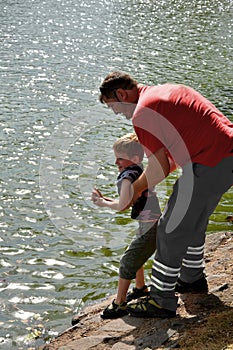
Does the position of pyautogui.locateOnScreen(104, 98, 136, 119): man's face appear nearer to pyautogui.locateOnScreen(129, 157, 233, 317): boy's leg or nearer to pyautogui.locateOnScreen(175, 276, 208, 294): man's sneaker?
pyautogui.locateOnScreen(129, 157, 233, 317): boy's leg

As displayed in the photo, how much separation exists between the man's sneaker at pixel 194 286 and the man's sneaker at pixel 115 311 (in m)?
0.64

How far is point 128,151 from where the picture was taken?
6.29 m

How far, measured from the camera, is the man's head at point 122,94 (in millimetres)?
5914

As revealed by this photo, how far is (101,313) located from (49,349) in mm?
730

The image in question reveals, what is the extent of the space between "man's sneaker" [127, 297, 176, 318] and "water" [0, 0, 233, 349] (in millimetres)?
1288

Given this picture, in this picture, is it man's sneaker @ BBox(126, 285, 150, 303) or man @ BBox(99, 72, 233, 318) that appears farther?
man's sneaker @ BBox(126, 285, 150, 303)

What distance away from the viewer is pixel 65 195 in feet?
38.3

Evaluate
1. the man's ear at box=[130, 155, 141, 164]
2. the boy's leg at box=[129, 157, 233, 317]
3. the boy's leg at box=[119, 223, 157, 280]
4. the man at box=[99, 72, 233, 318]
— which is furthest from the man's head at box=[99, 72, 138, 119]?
the boy's leg at box=[119, 223, 157, 280]

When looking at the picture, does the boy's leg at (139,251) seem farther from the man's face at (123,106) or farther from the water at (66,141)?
the water at (66,141)

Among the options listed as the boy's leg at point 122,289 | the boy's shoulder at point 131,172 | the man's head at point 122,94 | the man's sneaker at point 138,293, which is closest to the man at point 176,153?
the man's head at point 122,94

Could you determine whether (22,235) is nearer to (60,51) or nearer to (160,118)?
(160,118)

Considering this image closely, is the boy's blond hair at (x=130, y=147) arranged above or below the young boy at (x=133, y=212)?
above

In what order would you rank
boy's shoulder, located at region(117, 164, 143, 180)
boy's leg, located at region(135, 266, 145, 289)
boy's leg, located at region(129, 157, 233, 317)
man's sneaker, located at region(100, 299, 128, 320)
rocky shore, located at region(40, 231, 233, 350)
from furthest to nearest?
boy's leg, located at region(135, 266, 145, 289), man's sneaker, located at region(100, 299, 128, 320), boy's shoulder, located at region(117, 164, 143, 180), boy's leg, located at region(129, 157, 233, 317), rocky shore, located at region(40, 231, 233, 350)

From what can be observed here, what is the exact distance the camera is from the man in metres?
5.67
